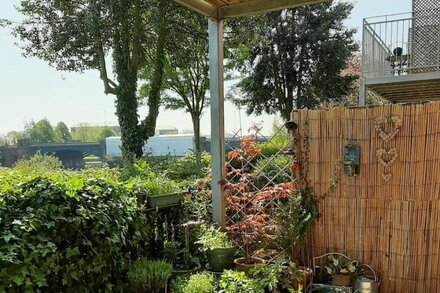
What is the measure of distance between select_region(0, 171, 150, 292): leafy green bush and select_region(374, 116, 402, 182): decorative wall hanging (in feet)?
6.83

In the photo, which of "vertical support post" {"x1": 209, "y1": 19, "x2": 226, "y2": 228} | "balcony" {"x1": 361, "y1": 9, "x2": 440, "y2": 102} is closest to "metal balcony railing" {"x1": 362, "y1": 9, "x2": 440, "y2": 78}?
"balcony" {"x1": 361, "y1": 9, "x2": 440, "y2": 102}

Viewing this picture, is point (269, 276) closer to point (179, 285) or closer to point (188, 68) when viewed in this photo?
point (179, 285)

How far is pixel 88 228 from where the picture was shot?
7.59 ft

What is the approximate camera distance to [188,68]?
12328 mm

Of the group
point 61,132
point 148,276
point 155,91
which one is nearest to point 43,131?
point 61,132

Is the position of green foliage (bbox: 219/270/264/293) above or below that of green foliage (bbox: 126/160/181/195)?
below

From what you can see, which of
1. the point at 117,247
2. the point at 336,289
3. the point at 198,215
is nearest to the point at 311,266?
the point at 336,289

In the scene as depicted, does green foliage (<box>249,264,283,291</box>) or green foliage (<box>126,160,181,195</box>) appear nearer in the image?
green foliage (<box>249,264,283,291</box>)

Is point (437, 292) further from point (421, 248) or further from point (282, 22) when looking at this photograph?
point (282, 22)

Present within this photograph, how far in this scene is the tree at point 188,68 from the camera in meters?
10.2

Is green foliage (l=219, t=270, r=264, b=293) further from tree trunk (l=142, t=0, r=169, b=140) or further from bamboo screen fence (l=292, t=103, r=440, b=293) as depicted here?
tree trunk (l=142, t=0, r=169, b=140)

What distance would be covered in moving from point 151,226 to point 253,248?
3.29 feet

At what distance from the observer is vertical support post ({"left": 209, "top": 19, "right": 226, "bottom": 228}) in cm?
349

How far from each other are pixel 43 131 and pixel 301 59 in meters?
15.5
